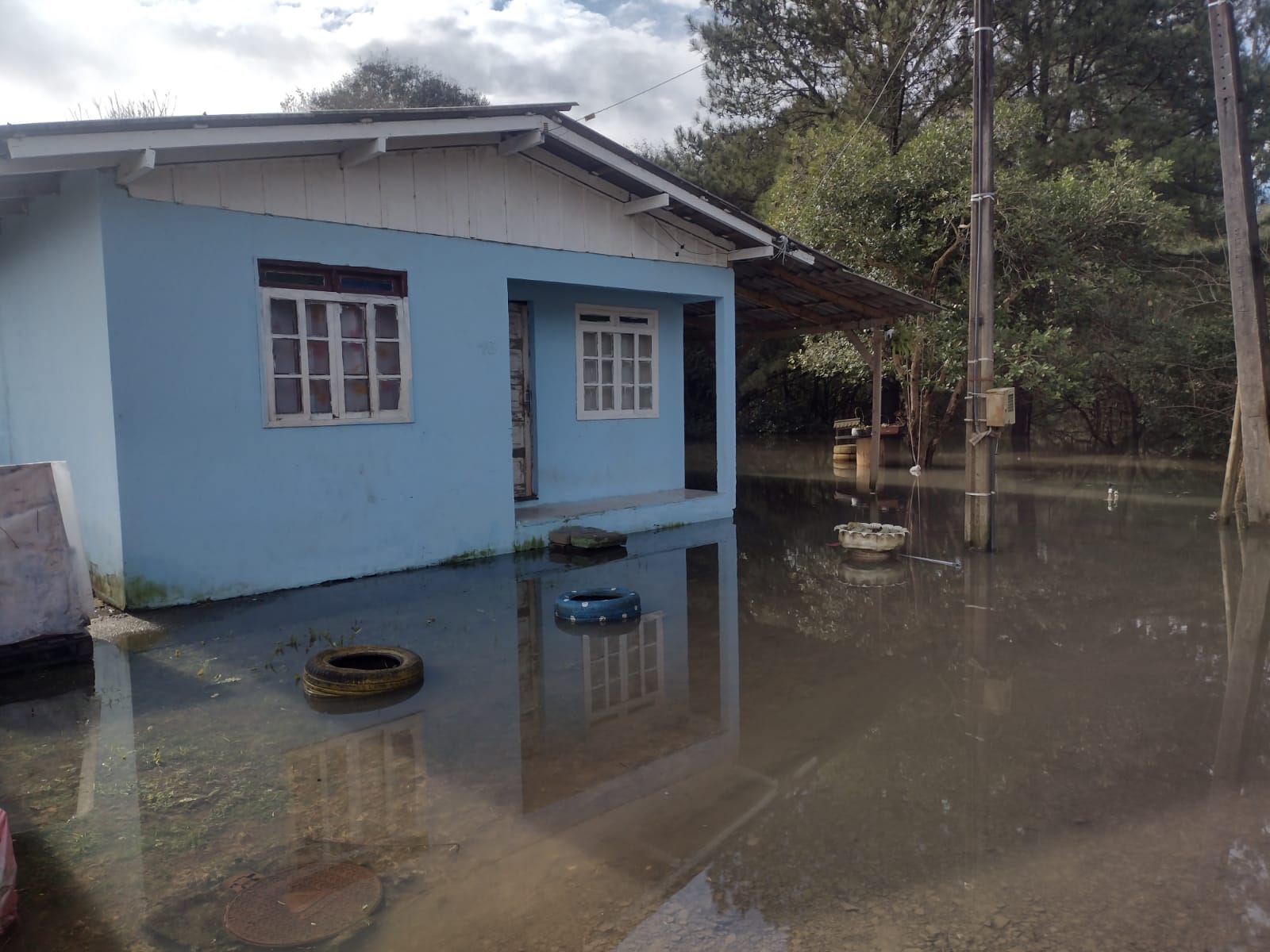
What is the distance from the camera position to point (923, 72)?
19.3 meters

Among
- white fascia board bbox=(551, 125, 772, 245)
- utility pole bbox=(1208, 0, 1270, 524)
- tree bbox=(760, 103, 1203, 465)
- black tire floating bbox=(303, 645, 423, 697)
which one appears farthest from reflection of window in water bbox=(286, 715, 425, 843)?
tree bbox=(760, 103, 1203, 465)

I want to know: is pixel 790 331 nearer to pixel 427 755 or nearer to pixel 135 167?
pixel 135 167

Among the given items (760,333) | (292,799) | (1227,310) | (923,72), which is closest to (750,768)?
(292,799)

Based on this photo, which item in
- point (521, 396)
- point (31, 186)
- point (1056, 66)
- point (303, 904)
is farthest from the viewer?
point (1056, 66)

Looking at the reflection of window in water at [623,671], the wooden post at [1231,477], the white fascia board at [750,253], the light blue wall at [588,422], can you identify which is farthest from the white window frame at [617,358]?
the wooden post at [1231,477]

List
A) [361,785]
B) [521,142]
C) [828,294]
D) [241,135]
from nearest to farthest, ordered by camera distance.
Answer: [361,785], [241,135], [521,142], [828,294]

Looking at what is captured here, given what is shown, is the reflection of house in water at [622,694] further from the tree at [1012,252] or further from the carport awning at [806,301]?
the tree at [1012,252]

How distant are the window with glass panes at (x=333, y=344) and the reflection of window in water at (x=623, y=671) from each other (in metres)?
3.07

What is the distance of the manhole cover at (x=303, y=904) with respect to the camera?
2855 millimetres

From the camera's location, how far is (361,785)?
3.93 metres

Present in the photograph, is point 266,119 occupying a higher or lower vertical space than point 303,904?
higher

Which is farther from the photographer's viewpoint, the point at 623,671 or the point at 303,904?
the point at 623,671

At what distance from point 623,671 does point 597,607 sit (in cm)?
109

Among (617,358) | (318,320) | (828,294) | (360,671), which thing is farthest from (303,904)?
(828,294)
